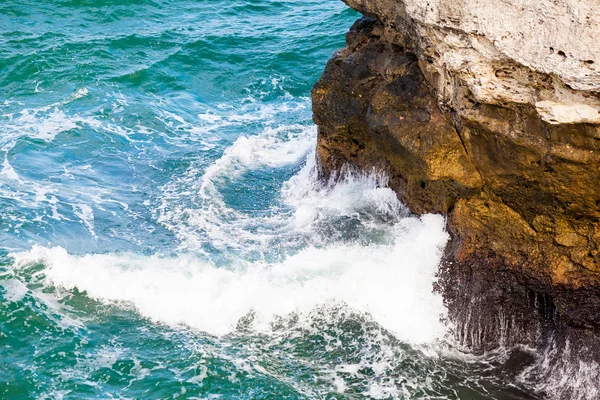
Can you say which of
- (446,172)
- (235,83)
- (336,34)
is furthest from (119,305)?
(336,34)

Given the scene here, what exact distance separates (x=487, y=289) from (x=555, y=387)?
171 cm

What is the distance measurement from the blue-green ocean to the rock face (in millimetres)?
963

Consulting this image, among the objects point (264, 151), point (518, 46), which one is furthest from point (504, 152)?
point (264, 151)

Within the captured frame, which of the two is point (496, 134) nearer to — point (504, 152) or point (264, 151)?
point (504, 152)

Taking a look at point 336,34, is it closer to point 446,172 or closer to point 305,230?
point 305,230

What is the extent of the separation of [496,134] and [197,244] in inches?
245

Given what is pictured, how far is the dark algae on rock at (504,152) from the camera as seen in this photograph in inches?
357

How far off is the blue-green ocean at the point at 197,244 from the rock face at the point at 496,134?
0.96m

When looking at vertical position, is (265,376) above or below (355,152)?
below

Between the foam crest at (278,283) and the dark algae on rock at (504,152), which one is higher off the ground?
the dark algae on rock at (504,152)

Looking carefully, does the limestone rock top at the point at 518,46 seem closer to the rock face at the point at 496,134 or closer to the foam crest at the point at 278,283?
the rock face at the point at 496,134

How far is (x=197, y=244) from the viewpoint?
14328 mm

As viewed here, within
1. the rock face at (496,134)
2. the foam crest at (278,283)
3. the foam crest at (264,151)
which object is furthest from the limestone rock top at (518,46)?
the foam crest at (264,151)

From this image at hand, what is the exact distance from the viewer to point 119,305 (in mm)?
12758
